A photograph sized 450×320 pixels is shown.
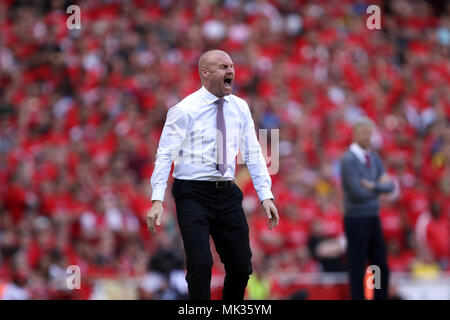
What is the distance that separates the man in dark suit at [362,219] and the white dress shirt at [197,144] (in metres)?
1.79

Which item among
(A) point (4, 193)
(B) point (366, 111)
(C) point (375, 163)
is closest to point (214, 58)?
(C) point (375, 163)

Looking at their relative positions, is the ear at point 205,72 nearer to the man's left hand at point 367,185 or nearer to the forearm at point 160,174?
the forearm at point 160,174

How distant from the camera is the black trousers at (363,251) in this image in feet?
22.1

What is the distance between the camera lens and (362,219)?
266 inches

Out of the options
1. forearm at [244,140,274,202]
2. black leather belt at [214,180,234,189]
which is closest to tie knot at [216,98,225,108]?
forearm at [244,140,274,202]

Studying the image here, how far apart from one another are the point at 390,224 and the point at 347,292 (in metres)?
2.77

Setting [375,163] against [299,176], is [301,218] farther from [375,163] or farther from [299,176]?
[375,163]

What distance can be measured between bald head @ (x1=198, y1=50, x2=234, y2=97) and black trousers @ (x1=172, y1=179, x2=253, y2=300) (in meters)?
0.63

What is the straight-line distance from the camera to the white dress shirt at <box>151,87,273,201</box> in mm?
4950

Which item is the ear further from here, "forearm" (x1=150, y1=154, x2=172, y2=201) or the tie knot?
"forearm" (x1=150, y1=154, x2=172, y2=201)

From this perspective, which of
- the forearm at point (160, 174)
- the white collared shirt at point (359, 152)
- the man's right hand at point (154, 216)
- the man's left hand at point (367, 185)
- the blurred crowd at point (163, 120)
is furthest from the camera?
the blurred crowd at point (163, 120)

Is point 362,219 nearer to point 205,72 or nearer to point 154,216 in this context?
point 205,72

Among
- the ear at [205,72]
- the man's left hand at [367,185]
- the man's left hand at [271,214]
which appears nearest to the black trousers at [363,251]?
the man's left hand at [367,185]

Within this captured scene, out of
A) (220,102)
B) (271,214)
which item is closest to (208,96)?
(220,102)
